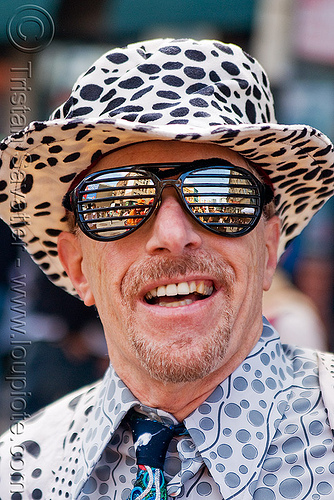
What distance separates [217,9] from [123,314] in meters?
5.77

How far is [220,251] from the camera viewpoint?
6.63 ft

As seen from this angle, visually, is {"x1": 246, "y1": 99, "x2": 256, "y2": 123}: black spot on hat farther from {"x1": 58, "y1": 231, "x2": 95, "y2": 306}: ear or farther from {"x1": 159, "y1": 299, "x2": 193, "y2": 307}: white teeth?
{"x1": 58, "y1": 231, "x2": 95, "y2": 306}: ear

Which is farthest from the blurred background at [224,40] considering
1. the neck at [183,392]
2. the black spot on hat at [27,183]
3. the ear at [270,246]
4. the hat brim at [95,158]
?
the neck at [183,392]

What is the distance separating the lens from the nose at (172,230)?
6.34ft

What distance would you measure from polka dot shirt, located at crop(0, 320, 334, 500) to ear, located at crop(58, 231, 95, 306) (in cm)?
35

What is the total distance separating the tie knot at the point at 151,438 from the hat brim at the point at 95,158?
0.91 meters

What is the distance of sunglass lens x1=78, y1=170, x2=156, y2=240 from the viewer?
199 cm

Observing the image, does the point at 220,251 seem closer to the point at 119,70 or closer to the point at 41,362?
the point at 119,70

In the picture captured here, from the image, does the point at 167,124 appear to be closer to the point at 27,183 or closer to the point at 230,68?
the point at 230,68

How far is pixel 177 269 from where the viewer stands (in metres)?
1.99

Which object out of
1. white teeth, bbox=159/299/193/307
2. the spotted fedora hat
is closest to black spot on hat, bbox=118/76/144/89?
the spotted fedora hat

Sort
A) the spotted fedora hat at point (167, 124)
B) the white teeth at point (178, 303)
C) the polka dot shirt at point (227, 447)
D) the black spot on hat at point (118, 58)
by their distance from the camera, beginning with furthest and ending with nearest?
1. the black spot on hat at point (118, 58)
2. the white teeth at point (178, 303)
3. the spotted fedora hat at point (167, 124)
4. the polka dot shirt at point (227, 447)

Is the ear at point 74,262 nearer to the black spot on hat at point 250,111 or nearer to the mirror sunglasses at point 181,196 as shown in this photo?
the mirror sunglasses at point 181,196

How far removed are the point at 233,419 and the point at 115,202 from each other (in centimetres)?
81
